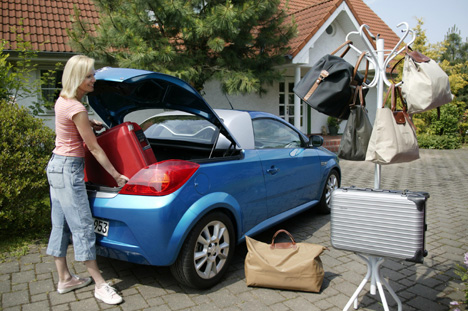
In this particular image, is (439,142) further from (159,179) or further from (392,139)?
(159,179)

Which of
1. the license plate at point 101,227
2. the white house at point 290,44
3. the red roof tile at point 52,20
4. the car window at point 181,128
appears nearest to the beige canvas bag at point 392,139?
the car window at point 181,128

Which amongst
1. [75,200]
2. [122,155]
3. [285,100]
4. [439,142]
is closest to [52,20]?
[285,100]

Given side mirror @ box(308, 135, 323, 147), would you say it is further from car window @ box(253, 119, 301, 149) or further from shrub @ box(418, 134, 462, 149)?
shrub @ box(418, 134, 462, 149)

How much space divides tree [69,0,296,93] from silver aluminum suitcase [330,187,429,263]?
5.45m

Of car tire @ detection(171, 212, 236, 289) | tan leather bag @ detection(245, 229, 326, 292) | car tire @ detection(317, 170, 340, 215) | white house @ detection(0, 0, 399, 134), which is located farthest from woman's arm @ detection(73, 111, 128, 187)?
white house @ detection(0, 0, 399, 134)

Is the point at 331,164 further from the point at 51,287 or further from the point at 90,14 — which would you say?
the point at 90,14

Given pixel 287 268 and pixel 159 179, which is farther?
pixel 287 268

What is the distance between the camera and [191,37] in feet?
25.8

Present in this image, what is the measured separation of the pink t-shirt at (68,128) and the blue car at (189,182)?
29 cm

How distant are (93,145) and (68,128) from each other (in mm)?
244

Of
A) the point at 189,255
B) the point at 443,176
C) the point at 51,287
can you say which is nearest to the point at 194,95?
the point at 189,255

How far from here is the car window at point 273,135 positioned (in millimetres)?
4320

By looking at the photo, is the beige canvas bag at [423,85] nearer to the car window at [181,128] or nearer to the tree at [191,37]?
the car window at [181,128]

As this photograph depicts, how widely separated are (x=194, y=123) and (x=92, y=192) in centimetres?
146
